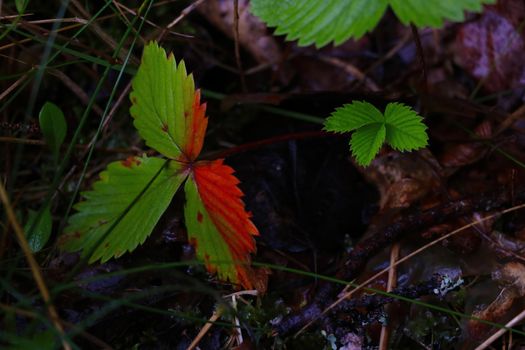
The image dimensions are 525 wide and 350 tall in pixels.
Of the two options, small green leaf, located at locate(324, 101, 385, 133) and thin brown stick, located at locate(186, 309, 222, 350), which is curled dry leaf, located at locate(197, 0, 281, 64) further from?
thin brown stick, located at locate(186, 309, 222, 350)

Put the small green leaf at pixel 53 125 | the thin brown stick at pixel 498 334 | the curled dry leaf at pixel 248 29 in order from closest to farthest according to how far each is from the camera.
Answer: the thin brown stick at pixel 498 334, the small green leaf at pixel 53 125, the curled dry leaf at pixel 248 29

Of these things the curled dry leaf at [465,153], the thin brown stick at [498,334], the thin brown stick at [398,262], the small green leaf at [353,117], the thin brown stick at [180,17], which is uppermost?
the thin brown stick at [180,17]

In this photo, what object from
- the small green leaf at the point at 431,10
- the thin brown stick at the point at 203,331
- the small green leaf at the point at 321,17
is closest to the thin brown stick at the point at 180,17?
the small green leaf at the point at 321,17

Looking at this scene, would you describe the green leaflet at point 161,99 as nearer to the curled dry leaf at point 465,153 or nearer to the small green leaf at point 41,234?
the small green leaf at point 41,234

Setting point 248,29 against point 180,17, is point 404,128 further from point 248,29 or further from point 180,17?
point 248,29

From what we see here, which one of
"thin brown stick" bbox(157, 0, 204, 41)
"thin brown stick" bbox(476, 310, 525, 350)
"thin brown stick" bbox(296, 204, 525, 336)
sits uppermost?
"thin brown stick" bbox(157, 0, 204, 41)

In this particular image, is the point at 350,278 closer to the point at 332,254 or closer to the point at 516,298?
the point at 332,254

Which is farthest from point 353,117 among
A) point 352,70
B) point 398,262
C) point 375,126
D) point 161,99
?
point 352,70

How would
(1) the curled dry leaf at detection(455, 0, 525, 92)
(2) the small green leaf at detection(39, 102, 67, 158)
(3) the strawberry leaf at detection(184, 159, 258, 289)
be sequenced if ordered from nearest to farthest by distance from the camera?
(3) the strawberry leaf at detection(184, 159, 258, 289) → (2) the small green leaf at detection(39, 102, 67, 158) → (1) the curled dry leaf at detection(455, 0, 525, 92)

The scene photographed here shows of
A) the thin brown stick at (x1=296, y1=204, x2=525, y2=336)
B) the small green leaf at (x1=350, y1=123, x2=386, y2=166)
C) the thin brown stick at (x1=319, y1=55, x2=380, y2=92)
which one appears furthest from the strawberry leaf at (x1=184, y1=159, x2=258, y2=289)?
the thin brown stick at (x1=319, y1=55, x2=380, y2=92)
